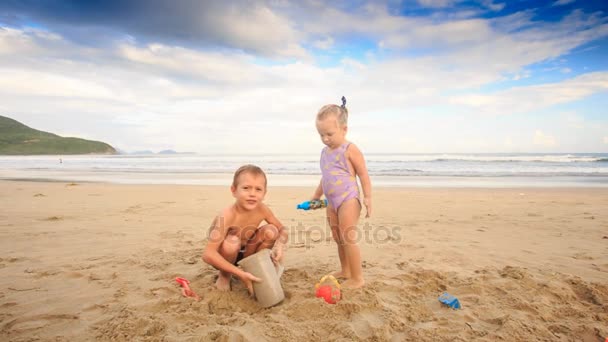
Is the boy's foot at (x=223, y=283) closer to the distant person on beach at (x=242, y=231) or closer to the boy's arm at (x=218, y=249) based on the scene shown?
the distant person on beach at (x=242, y=231)

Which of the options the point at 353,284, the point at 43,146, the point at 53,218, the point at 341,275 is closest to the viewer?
the point at 353,284

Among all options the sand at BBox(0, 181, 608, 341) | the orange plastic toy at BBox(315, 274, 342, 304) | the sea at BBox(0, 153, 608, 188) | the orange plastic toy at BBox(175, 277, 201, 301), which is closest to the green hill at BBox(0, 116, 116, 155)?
the sea at BBox(0, 153, 608, 188)

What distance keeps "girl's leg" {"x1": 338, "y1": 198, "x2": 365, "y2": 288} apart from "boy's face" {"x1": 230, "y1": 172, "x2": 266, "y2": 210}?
0.84 metres

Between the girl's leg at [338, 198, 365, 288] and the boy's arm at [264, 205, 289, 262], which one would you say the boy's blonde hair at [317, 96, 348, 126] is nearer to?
the girl's leg at [338, 198, 365, 288]

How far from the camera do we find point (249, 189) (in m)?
3.00

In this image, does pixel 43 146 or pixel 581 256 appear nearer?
pixel 581 256

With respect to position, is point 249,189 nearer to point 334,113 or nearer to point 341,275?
point 334,113

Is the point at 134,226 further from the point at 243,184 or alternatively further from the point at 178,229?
the point at 243,184

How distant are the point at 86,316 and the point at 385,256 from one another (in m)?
3.28

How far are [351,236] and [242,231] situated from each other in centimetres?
105

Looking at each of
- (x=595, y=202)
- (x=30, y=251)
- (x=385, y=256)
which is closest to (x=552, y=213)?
(x=595, y=202)

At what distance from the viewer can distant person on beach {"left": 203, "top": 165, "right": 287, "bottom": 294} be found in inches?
114

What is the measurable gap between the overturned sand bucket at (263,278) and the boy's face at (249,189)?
476mm

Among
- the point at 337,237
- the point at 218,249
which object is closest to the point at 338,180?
the point at 337,237
